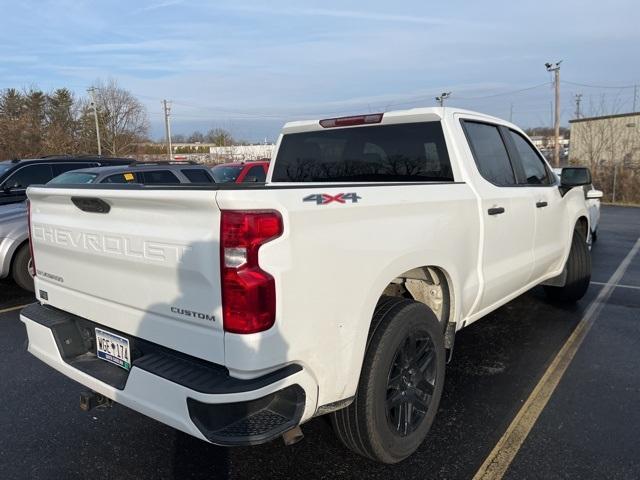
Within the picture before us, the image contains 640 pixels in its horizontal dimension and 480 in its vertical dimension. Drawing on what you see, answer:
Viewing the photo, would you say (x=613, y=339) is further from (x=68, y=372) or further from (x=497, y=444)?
(x=68, y=372)

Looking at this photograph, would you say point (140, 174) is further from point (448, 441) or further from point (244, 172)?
point (448, 441)

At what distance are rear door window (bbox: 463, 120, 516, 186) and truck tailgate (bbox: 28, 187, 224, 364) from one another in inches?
90.9

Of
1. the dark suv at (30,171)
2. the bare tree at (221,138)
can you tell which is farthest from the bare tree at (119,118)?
the dark suv at (30,171)

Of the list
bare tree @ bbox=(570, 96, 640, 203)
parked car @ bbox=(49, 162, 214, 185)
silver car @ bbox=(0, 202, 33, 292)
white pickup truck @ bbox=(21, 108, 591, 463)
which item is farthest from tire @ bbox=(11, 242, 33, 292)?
bare tree @ bbox=(570, 96, 640, 203)

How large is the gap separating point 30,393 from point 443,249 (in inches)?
126

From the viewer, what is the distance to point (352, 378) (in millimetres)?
2406

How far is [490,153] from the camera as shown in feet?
13.0

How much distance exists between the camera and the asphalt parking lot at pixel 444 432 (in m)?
2.83

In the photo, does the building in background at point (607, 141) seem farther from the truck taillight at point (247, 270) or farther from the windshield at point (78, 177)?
the truck taillight at point (247, 270)

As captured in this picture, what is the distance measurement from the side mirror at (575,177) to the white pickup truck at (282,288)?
1296mm

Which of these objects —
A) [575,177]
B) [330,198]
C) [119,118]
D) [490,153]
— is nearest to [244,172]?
[575,177]

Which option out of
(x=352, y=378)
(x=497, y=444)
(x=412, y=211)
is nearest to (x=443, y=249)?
(x=412, y=211)

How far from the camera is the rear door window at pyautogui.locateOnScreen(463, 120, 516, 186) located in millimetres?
3713

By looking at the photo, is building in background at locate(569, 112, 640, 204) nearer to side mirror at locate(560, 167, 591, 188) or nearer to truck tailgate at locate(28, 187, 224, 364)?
side mirror at locate(560, 167, 591, 188)
